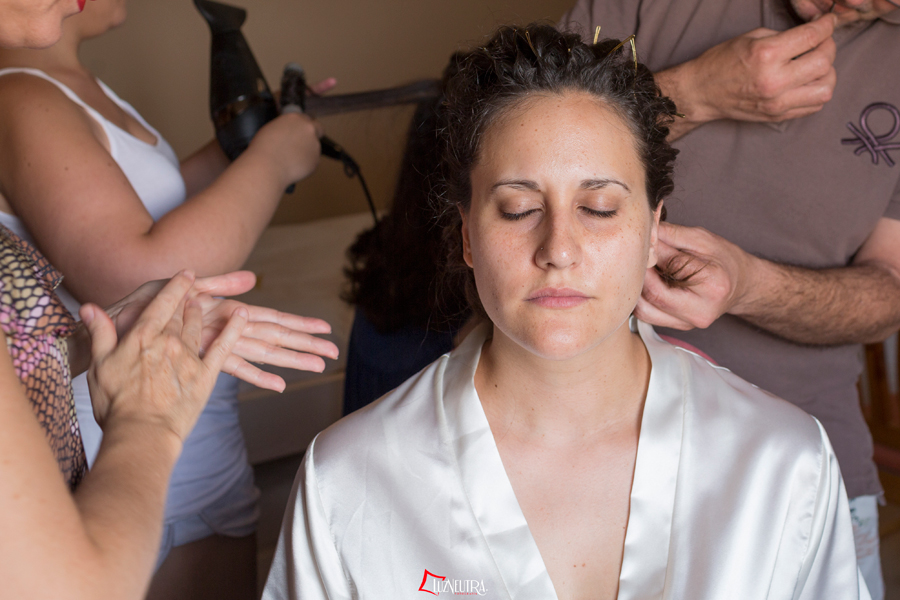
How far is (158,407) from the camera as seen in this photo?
80 centimetres

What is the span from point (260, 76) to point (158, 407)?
1.06 m

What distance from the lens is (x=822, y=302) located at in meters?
1.33

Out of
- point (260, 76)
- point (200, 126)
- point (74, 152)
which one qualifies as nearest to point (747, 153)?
point (260, 76)

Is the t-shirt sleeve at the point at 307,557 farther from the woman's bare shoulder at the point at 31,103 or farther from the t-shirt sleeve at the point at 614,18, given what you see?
the t-shirt sleeve at the point at 614,18

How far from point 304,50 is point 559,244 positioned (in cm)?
352

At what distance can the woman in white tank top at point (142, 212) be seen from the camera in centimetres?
106

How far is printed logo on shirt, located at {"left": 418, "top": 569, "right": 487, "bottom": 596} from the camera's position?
1.08 m

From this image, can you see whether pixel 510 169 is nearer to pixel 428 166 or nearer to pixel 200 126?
pixel 428 166

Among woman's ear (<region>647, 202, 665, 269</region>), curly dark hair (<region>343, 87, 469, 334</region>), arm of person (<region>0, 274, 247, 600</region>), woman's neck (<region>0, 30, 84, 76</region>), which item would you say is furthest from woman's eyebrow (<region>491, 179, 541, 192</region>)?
woman's neck (<region>0, 30, 84, 76</region>)

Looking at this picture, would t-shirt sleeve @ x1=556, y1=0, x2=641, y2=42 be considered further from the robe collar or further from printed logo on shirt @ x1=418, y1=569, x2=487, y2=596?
printed logo on shirt @ x1=418, y1=569, x2=487, y2=596

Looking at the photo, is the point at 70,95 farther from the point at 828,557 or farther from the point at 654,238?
the point at 828,557

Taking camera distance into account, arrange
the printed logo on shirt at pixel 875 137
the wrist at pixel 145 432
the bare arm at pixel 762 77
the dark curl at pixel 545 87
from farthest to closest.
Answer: the printed logo on shirt at pixel 875 137 → the bare arm at pixel 762 77 → the dark curl at pixel 545 87 → the wrist at pixel 145 432

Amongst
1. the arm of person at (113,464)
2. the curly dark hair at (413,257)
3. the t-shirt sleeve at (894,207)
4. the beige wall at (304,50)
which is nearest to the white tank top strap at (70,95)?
the arm of person at (113,464)

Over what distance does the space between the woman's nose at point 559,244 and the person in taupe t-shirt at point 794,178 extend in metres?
0.26
